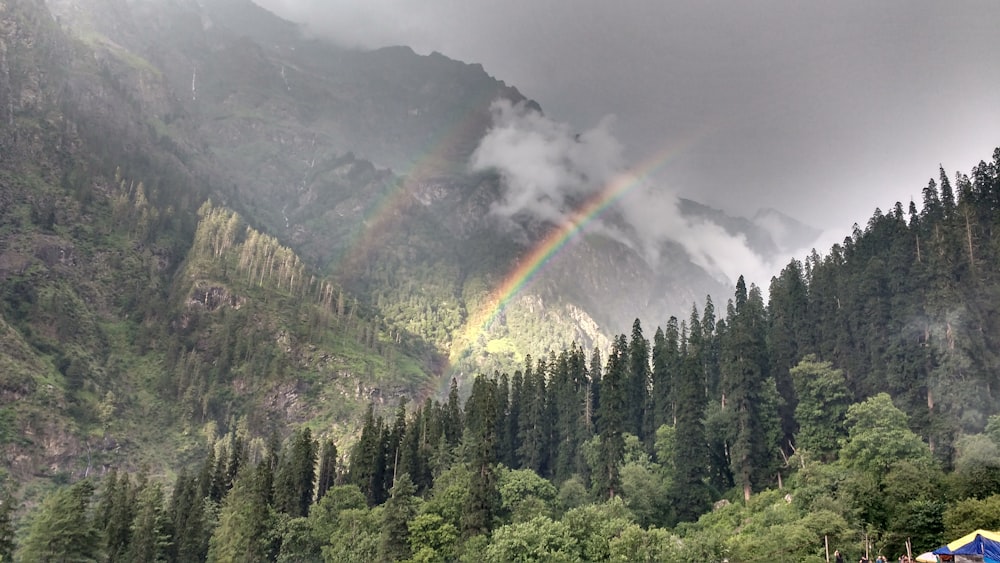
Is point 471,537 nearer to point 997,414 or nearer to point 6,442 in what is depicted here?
point 997,414

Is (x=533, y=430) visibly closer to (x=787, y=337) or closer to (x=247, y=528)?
(x=787, y=337)

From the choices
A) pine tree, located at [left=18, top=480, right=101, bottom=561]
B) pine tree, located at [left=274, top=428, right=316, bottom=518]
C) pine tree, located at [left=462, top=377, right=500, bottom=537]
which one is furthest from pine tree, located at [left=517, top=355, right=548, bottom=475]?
pine tree, located at [left=18, top=480, right=101, bottom=561]

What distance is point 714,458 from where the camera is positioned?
113625mm

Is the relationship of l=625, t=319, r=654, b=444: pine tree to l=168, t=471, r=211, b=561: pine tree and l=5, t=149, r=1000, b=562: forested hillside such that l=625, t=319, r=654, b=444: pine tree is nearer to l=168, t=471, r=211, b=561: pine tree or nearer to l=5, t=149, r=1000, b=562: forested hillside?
l=5, t=149, r=1000, b=562: forested hillside

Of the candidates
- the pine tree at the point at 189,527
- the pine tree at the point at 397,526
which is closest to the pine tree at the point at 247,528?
the pine tree at the point at 189,527

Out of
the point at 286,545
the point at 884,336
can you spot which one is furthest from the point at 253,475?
the point at 884,336

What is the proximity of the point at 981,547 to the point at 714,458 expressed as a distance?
221ft

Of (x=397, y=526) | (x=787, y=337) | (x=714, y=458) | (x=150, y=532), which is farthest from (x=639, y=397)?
(x=150, y=532)

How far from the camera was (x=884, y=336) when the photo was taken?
109 m

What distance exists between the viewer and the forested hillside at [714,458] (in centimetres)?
7188

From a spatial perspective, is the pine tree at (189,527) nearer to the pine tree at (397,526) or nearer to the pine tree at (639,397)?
the pine tree at (397,526)

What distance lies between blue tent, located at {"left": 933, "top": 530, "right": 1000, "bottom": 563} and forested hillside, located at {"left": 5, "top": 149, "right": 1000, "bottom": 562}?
34.2ft

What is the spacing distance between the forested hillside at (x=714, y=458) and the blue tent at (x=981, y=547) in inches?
411

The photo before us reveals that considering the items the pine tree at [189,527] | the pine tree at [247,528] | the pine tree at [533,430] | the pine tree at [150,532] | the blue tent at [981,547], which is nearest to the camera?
the blue tent at [981,547]
